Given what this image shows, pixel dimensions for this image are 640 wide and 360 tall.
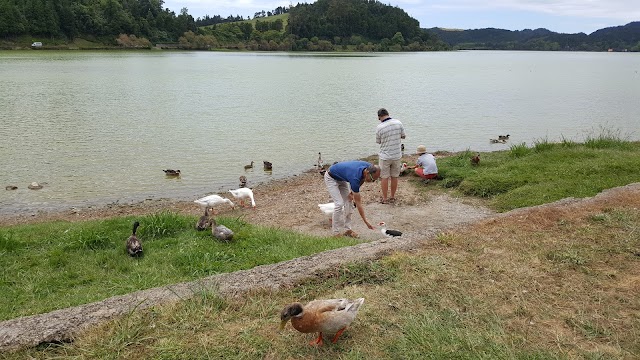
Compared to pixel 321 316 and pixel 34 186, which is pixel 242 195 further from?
pixel 321 316

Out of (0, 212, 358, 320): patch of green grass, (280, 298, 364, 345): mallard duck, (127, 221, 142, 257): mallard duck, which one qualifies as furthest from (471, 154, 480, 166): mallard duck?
(280, 298, 364, 345): mallard duck

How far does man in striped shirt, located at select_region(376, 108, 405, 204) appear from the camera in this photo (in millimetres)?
11477

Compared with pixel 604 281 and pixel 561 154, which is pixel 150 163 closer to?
pixel 561 154

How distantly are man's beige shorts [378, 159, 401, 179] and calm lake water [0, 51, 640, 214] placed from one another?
23.4 ft

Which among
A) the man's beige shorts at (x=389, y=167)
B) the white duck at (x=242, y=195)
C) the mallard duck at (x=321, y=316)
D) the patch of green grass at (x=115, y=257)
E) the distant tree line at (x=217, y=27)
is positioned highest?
the distant tree line at (x=217, y=27)

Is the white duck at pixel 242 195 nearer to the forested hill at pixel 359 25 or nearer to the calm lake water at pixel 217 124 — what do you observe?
the calm lake water at pixel 217 124

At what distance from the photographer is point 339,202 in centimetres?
963

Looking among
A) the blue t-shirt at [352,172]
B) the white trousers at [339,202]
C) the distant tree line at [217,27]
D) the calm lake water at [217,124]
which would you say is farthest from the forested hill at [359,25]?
the blue t-shirt at [352,172]

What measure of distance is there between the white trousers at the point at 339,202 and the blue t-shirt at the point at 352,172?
0.27 m

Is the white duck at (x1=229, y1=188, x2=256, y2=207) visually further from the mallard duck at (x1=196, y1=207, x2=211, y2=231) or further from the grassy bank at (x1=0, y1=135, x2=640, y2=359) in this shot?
the mallard duck at (x1=196, y1=207, x2=211, y2=231)

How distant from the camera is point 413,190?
45.4 ft

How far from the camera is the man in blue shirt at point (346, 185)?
343 inches

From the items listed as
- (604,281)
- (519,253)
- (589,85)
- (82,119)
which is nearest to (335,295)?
(519,253)

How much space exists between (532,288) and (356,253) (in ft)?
7.76
